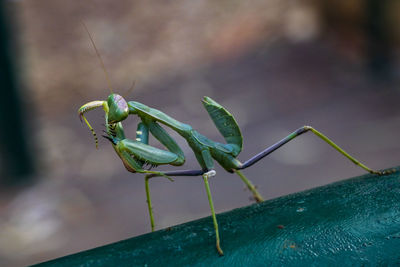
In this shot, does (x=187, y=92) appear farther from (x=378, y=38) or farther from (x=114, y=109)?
(x=114, y=109)

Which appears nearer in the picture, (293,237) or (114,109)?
(293,237)

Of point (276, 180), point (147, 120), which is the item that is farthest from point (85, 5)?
point (147, 120)

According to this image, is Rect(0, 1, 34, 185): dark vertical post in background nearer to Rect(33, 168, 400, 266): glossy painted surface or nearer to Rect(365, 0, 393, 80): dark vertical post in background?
Rect(33, 168, 400, 266): glossy painted surface

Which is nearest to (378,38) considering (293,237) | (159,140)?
(159,140)

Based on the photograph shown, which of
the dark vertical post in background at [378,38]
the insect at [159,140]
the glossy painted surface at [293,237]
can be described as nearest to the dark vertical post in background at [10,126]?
the insect at [159,140]

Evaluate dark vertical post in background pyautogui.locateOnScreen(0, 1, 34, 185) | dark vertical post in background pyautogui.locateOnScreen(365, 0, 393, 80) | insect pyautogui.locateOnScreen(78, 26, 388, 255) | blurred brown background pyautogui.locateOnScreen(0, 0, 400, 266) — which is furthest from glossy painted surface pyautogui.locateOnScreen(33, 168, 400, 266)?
dark vertical post in background pyautogui.locateOnScreen(365, 0, 393, 80)

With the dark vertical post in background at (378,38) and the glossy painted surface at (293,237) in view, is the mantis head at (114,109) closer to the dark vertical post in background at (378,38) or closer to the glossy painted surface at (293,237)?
the glossy painted surface at (293,237)

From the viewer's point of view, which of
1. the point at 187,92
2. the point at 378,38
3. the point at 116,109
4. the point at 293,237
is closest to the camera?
the point at 293,237
